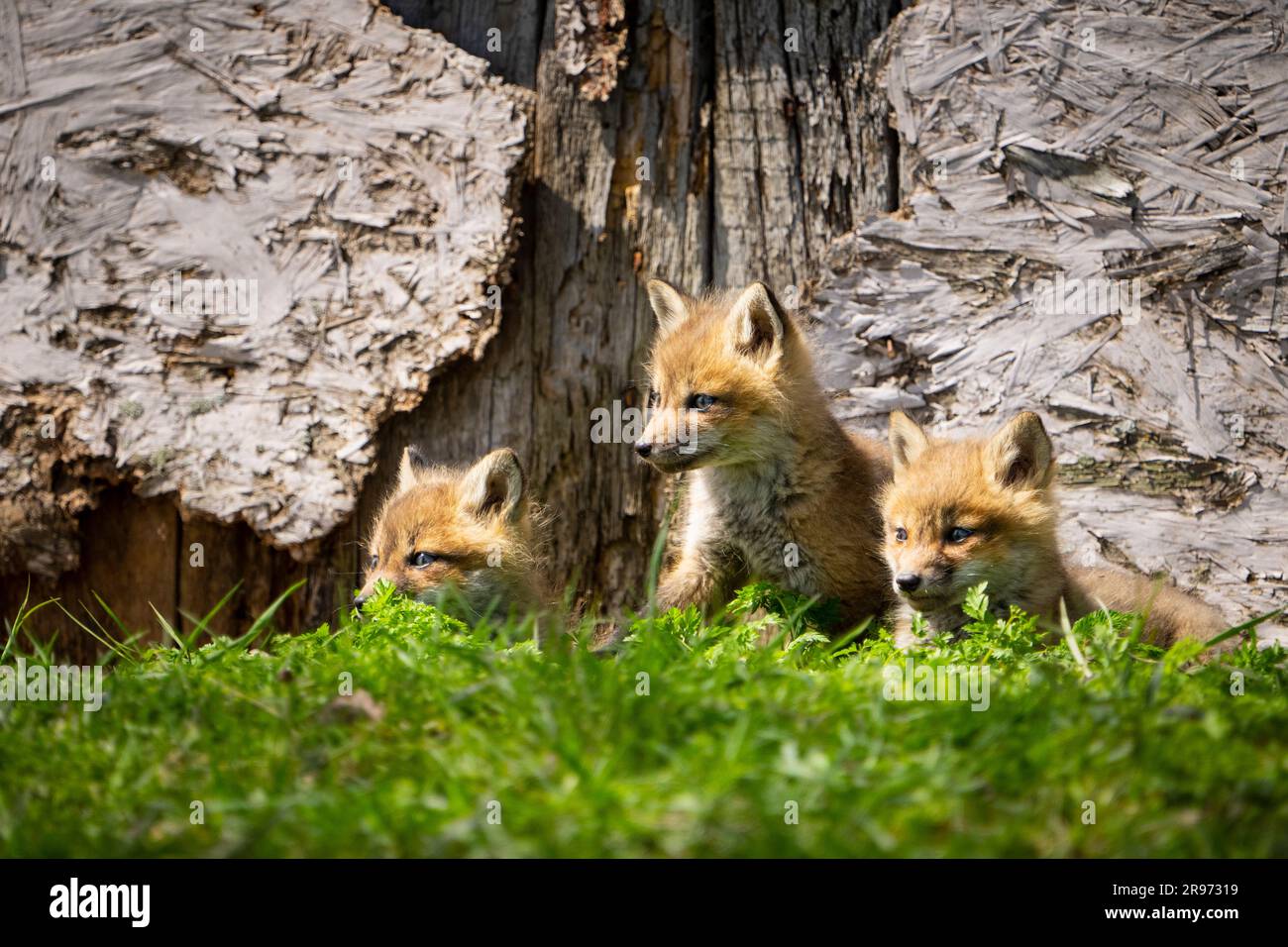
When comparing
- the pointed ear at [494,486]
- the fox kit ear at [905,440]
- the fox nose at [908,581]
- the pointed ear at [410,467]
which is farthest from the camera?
the pointed ear at [410,467]

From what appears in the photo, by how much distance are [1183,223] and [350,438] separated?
4.34 metres

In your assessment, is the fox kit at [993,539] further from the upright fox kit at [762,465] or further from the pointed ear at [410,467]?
the pointed ear at [410,467]

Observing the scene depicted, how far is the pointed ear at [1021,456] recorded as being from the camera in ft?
16.8

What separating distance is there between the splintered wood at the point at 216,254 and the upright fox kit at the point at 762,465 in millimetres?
1221

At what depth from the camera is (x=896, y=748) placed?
2.92 meters

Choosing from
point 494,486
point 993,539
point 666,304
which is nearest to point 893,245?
point 666,304

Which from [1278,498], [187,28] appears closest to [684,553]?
[1278,498]

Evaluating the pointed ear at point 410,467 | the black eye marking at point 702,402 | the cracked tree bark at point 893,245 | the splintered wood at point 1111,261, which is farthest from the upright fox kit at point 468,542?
the splintered wood at point 1111,261

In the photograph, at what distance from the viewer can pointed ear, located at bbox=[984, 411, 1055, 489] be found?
5117 mm

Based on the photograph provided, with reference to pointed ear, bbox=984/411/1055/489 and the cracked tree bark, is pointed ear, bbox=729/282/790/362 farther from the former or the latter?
pointed ear, bbox=984/411/1055/489

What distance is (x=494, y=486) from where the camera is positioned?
19.0 feet

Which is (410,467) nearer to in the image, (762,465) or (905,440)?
(762,465)

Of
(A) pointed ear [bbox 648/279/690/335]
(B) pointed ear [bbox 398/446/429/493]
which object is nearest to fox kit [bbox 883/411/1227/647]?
(A) pointed ear [bbox 648/279/690/335]
